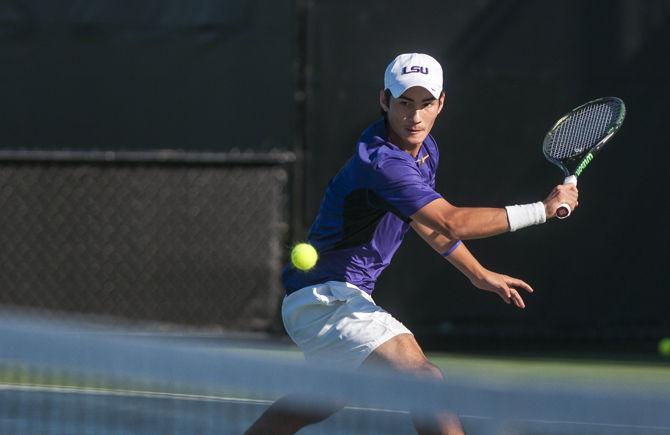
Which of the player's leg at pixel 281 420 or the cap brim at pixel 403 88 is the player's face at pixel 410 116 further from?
the player's leg at pixel 281 420

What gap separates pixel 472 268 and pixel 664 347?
3.55 m

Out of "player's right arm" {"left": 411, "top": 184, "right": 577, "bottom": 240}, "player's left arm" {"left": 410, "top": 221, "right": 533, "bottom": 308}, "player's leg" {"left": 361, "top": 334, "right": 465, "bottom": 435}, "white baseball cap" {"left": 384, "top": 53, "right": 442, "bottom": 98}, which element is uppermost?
"white baseball cap" {"left": 384, "top": 53, "right": 442, "bottom": 98}

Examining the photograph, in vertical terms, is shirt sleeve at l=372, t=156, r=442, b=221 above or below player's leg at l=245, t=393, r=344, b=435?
above

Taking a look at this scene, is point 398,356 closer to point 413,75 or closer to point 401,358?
point 401,358

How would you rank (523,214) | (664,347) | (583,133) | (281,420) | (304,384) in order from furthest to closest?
(664,347) < (583,133) < (523,214) < (281,420) < (304,384)

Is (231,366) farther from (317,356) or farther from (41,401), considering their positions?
(41,401)

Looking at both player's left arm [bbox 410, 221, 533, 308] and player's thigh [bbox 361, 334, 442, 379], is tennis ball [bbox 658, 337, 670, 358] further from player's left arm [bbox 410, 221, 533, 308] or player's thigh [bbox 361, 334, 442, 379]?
player's thigh [bbox 361, 334, 442, 379]

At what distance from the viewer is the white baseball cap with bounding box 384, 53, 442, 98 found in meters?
3.72

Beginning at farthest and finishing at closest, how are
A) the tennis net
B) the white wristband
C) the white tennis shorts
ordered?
the white wristband < the white tennis shorts < the tennis net

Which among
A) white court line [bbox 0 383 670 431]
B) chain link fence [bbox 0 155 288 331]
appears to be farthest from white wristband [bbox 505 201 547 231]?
chain link fence [bbox 0 155 288 331]

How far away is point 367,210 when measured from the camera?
3.73 m

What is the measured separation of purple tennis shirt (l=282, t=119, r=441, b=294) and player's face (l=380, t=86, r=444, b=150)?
0.04 meters

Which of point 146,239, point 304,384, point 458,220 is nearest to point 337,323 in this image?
point 458,220

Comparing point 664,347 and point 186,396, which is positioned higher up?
point 186,396
